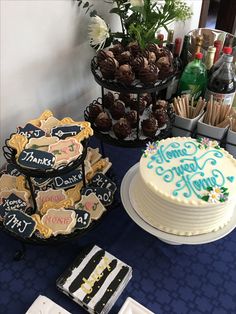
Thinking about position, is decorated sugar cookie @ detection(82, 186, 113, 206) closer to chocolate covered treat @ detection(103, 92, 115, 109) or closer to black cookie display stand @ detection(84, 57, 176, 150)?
black cookie display stand @ detection(84, 57, 176, 150)

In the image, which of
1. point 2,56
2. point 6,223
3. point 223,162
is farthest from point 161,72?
point 6,223

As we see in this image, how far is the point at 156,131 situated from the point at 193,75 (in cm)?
34

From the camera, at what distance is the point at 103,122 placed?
892 millimetres

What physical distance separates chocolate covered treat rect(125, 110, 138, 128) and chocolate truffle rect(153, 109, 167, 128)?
53 millimetres

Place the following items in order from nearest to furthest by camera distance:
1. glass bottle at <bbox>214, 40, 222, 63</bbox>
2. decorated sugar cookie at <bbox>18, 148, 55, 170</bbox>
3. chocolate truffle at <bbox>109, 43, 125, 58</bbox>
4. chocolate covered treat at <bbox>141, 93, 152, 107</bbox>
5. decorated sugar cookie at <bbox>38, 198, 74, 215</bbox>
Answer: decorated sugar cookie at <bbox>18, 148, 55, 170</bbox> → decorated sugar cookie at <bbox>38, 198, 74, 215</bbox> → chocolate truffle at <bbox>109, 43, 125, 58</bbox> → chocolate covered treat at <bbox>141, 93, 152, 107</bbox> → glass bottle at <bbox>214, 40, 222, 63</bbox>

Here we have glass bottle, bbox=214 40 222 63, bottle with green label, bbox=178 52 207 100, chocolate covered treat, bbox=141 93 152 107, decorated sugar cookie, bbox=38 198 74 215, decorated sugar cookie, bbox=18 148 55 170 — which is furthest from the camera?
glass bottle, bbox=214 40 222 63

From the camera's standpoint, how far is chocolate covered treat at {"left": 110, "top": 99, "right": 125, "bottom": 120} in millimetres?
911

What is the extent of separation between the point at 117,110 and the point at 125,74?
15 cm

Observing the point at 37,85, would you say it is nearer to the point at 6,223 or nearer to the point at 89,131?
the point at 89,131

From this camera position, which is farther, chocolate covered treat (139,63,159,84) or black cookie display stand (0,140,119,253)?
chocolate covered treat (139,63,159,84)

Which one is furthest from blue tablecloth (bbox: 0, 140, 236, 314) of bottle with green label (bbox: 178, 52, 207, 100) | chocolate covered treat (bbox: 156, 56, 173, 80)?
bottle with green label (bbox: 178, 52, 207, 100)

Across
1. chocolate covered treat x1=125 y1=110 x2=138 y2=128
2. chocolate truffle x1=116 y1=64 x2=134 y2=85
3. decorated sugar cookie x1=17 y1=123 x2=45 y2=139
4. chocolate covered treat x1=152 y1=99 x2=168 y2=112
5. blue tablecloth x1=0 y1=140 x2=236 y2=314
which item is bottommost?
blue tablecloth x1=0 y1=140 x2=236 y2=314

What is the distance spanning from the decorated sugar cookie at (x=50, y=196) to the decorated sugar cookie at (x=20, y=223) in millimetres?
59

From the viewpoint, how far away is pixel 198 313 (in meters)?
0.69
